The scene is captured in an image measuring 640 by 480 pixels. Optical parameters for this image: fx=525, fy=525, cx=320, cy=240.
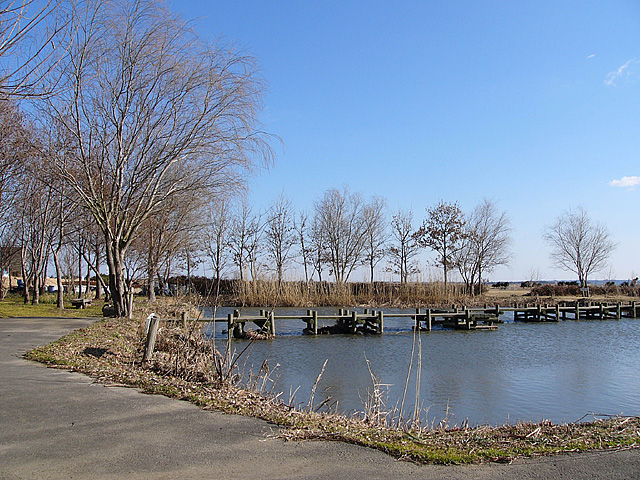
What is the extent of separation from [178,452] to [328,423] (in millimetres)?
1919

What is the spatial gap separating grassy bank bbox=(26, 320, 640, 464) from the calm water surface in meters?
2.59

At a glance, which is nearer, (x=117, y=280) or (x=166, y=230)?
(x=117, y=280)

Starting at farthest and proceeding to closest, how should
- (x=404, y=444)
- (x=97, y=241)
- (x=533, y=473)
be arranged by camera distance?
1. (x=97, y=241)
2. (x=404, y=444)
3. (x=533, y=473)

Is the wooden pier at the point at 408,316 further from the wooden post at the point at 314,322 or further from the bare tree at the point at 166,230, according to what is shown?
the bare tree at the point at 166,230

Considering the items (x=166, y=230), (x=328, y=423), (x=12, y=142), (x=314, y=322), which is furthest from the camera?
(x=166, y=230)

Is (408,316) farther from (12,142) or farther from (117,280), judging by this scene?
(12,142)

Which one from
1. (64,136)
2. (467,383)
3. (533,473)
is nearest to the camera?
(533,473)

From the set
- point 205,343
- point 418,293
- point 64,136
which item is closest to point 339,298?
point 418,293

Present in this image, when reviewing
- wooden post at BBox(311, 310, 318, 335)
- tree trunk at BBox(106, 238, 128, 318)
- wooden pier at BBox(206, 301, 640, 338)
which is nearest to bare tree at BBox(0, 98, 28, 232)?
tree trunk at BBox(106, 238, 128, 318)

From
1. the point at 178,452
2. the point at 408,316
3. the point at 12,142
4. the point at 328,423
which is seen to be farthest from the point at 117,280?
the point at 408,316

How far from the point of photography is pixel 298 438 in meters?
5.43

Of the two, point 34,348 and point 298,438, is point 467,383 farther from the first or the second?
point 34,348

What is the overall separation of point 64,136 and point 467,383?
15.0 meters

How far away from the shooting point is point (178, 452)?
16.3ft
